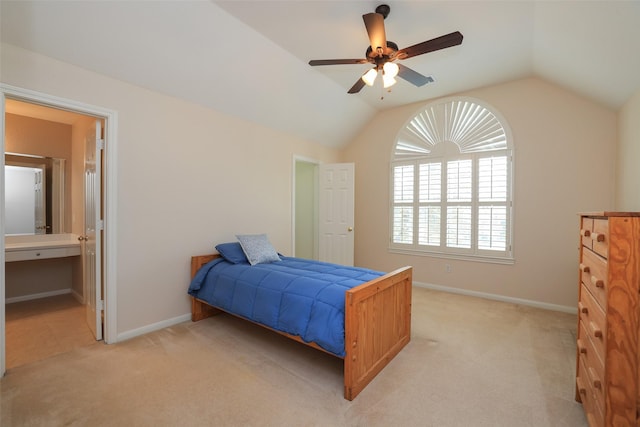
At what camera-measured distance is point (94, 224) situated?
273 cm

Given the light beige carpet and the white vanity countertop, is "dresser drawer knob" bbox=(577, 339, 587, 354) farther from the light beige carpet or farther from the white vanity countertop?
the white vanity countertop

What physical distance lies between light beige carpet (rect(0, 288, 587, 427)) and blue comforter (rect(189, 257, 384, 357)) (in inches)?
13.5

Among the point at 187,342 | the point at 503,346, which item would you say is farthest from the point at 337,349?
the point at 503,346

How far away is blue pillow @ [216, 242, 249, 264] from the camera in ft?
10.1

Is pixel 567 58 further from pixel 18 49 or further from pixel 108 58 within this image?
pixel 18 49

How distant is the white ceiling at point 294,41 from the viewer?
2100mm

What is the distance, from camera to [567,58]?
2.77m

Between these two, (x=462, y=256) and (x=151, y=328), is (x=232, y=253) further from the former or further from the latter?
(x=462, y=256)

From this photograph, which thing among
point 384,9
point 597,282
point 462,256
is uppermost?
point 384,9

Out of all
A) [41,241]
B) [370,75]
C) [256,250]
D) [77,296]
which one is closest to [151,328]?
[256,250]

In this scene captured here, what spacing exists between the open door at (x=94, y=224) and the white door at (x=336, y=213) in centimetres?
311

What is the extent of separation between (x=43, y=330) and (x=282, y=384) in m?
2.67

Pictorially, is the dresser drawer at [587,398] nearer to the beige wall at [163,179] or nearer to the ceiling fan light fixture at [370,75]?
the ceiling fan light fixture at [370,75]

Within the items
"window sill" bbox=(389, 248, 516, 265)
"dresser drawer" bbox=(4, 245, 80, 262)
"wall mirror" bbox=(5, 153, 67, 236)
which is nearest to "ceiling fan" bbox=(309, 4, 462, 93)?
"window sill" bbox=(389, 248, 516, 265)
